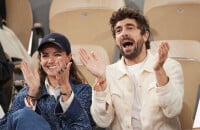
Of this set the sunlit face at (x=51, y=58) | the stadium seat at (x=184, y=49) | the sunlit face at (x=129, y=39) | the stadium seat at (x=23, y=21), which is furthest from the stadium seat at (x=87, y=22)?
the sunlit face at (x=51, y=58)

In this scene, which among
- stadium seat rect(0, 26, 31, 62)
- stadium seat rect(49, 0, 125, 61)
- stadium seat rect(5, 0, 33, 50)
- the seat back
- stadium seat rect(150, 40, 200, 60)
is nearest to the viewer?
the seat back

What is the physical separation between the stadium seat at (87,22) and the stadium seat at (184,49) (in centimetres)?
53

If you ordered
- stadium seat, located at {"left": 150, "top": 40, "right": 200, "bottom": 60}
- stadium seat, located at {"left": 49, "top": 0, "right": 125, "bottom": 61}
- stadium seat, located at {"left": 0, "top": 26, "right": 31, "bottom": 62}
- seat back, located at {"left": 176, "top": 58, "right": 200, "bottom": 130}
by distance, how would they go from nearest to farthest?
A: seat back, located at {"left": 176, "top": 58, "right": 200, "bottom": 130}
stadium seat, located at {"left": 150, "top": 40, "right": 200, "bottom": 60}
stadium seat, located at {"left": 0, "top": 26, "right": 31, "bottom": 62}
stadium seat, located at {"left": 49, "top": 0, "right": 125, "bottom": 61}

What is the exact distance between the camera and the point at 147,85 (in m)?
1.98

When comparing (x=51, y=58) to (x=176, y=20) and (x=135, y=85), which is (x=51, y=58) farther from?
(x=176, y=20)

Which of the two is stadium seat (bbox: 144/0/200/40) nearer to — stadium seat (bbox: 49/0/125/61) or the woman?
stadium seat (bbox: 49/0/125/61)

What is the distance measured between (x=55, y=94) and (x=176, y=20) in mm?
1100

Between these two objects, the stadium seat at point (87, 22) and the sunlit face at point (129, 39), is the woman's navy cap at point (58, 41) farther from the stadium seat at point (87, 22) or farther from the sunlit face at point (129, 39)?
the stadium seat at point (87, 22)

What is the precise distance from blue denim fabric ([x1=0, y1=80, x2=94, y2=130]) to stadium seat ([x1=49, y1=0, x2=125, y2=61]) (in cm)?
82

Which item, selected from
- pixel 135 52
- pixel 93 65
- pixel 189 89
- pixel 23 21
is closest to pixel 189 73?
pixel 189 89

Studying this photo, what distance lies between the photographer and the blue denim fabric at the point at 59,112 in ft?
6.19

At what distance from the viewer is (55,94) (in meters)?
2.06

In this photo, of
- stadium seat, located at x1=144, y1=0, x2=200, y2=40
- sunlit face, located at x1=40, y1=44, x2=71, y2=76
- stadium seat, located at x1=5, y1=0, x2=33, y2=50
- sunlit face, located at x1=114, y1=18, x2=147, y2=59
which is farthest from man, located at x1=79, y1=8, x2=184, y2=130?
Answer: stadium seat, located at x1=5, y1=0, x2=33, y2=50

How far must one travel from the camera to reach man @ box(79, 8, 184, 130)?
1.83m
